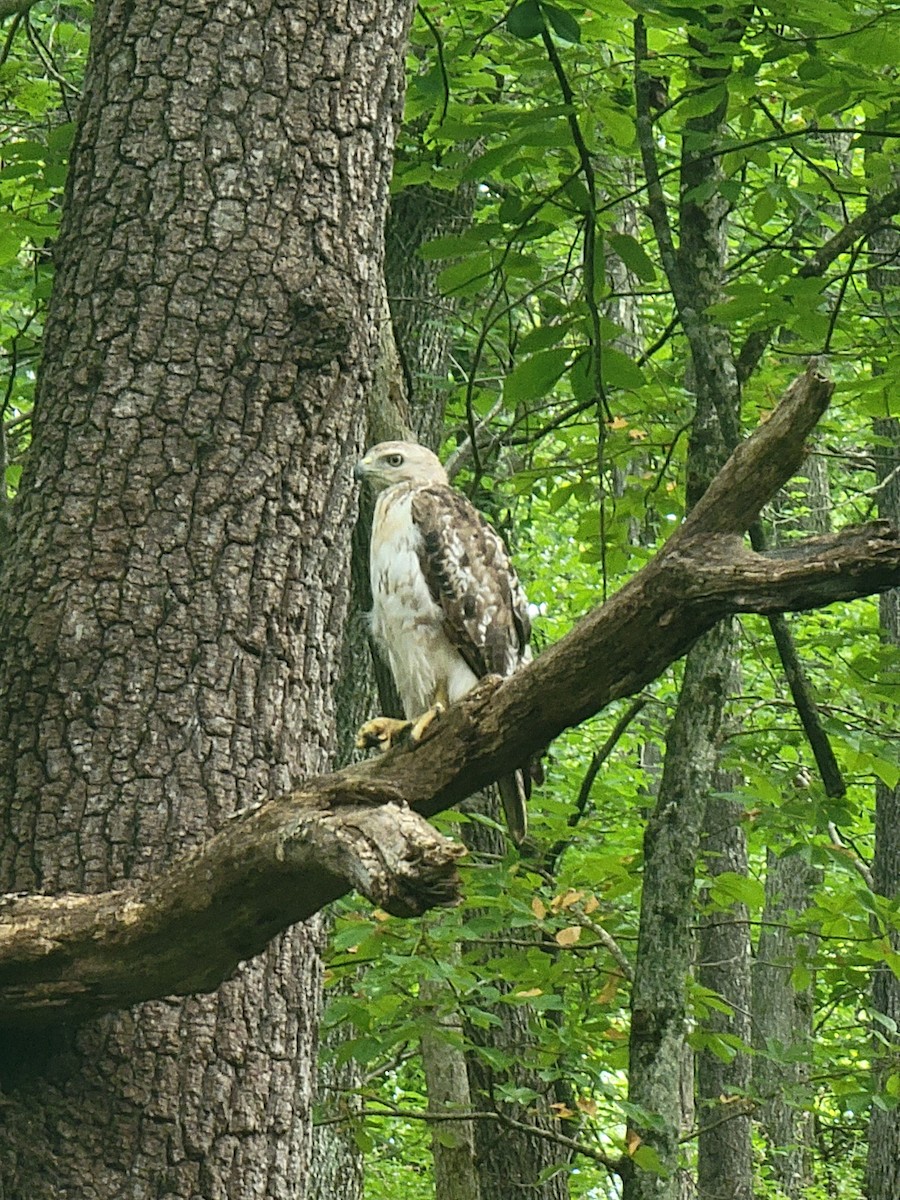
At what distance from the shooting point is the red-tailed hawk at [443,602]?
180 inches

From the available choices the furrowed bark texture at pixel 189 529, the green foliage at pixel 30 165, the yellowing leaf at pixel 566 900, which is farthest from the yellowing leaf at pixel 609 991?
the furrowed bark texture at pixel 189 529

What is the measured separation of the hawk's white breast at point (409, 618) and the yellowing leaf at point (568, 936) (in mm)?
1245

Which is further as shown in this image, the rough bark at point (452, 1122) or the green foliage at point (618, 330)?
the rough bark at point (452, 1122)

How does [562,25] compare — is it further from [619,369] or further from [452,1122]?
[452,1122]

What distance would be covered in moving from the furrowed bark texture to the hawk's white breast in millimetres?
1492

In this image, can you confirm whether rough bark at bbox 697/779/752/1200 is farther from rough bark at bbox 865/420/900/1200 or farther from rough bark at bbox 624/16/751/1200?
rough bark at bbox 624/16/751/1200

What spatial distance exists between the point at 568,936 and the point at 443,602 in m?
1.63

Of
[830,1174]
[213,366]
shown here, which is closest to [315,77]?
[213,366]

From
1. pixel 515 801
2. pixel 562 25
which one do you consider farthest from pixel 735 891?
pixel 562 25

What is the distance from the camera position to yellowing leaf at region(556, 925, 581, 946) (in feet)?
18.1

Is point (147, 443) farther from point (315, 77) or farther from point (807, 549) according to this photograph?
point (807, 549)

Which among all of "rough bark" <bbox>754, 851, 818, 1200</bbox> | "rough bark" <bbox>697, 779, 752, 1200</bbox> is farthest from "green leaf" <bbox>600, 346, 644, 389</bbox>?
"rough bark" <bbox>754, 851, 818, 1200</bbox>

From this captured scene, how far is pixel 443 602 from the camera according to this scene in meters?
4.59

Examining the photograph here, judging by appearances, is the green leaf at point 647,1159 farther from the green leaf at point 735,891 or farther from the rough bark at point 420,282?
the rough bark at point 420,282
